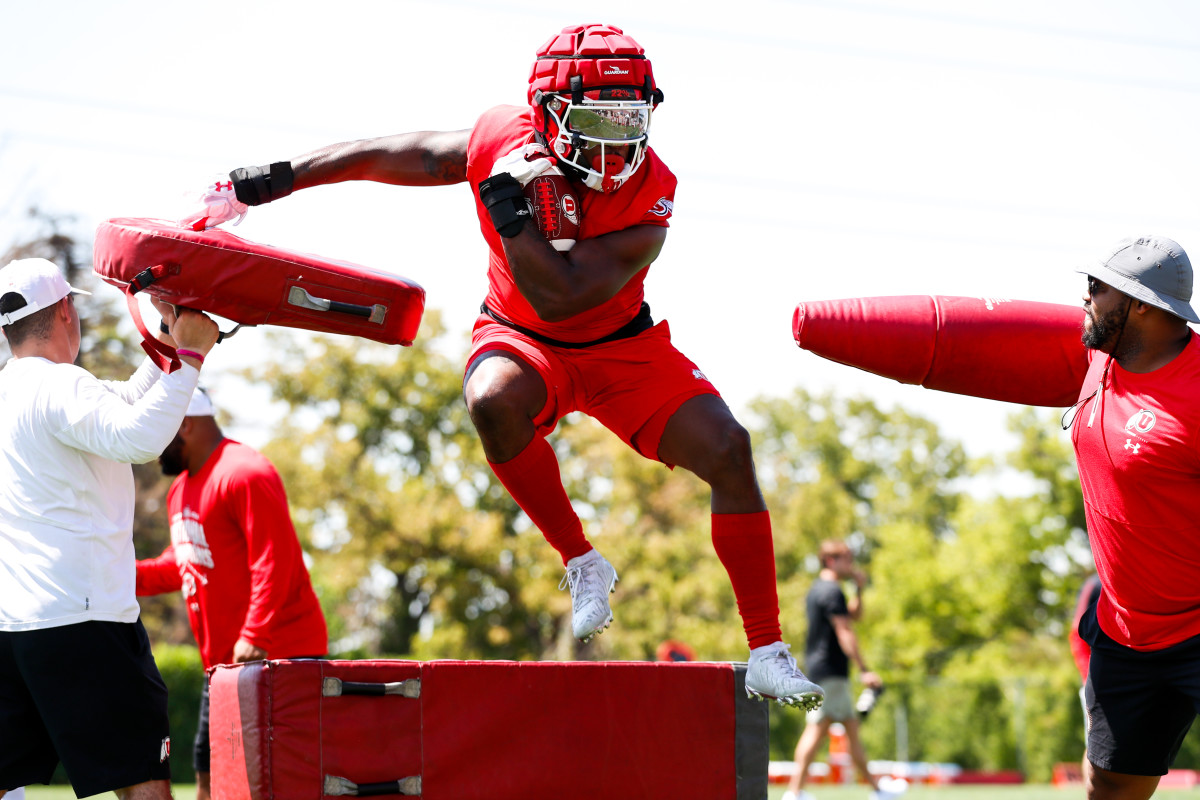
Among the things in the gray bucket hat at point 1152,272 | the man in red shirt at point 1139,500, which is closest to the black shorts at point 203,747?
the man in red shirt at point 1139,500

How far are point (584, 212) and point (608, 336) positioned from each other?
20.5 inches

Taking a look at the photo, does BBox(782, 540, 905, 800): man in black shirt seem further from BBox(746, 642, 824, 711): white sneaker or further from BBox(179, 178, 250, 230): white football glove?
BBox(179, 178, 250, 230): white football glove

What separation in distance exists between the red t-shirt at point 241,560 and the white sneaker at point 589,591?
66.7 inches

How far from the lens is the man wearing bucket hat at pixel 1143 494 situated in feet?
13.9

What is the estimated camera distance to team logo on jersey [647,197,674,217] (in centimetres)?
456

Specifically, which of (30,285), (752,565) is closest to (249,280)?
(30,285)

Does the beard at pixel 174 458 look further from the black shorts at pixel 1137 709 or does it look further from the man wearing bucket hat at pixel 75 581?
the black shorts at pixel 1137 709

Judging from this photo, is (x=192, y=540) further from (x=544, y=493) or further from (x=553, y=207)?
(x=553, y=207)

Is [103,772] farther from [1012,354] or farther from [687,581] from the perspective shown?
[687,581]

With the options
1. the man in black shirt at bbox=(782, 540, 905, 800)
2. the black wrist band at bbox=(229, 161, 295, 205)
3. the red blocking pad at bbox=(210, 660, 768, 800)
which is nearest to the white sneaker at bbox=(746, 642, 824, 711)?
the red blocking pad at bbox=(210, 660, 768, 800)

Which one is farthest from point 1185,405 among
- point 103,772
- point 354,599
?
point 354,599

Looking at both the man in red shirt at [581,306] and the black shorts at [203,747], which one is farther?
the black shorts at [203,747]

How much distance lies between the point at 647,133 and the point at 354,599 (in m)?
30.7

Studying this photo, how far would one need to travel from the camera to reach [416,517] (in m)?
28.4
